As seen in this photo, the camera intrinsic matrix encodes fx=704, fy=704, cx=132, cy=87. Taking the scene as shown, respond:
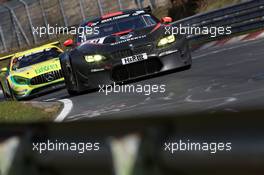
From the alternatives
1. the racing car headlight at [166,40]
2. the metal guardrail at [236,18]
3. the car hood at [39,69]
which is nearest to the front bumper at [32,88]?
the car hood at [39,69]

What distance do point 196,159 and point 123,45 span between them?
9162 mm

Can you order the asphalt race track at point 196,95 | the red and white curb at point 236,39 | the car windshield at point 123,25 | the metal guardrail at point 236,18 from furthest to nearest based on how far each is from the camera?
the metal guardrail at point 236,18 < the red and white curb at point 236,39 < the car windshield at point 123,25 < the asphalt race track at point 196,95

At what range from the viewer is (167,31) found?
450 inches

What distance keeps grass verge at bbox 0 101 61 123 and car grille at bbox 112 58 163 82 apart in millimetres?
1072

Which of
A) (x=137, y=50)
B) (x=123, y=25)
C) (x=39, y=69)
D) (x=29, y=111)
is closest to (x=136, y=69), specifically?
(x=137, y=50)

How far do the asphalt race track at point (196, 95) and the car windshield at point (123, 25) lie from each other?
103cm

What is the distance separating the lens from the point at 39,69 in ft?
51.5

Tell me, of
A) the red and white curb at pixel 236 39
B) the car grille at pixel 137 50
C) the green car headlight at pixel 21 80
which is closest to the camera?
the car grille at pixel 137 50

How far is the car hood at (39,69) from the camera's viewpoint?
1565 cm

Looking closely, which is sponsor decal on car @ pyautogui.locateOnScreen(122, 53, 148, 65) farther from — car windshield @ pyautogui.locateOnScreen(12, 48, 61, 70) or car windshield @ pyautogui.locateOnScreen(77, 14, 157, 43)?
car windshield @ pyautogui.locateOnScreen(12, 48, 61, 70)

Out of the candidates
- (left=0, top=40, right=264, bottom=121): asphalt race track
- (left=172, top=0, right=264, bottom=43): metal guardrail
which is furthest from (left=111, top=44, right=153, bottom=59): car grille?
(left=172, top=0, right=264, bottom=43): metal guardrail

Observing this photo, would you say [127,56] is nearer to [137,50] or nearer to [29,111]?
[137,50]

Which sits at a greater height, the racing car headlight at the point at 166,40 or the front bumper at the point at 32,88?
the racing car headlight at the point at 166,40

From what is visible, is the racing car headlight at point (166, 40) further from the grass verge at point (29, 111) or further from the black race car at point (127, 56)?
the grass verge at point (29, 111)
